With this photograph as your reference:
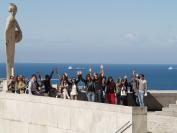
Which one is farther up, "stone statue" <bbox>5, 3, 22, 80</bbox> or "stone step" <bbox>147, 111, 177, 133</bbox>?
"stone statue" <bbox>5, 3, 22, 80</bbox>

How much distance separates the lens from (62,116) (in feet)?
79.5

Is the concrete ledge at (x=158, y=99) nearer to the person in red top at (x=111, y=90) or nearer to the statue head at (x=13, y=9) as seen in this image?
the person in red top at (x=111, y=90)

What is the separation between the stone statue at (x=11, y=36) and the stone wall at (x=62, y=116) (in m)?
2.19

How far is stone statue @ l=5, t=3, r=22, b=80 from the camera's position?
2948cm

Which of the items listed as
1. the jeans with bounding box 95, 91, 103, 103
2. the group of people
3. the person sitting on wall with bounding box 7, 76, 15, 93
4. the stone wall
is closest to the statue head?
the person sitting on wall with bounding box 7, 76, 15, 93

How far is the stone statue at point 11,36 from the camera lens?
2948 cm

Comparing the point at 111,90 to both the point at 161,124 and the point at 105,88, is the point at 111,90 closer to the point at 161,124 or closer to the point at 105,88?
the point at 105,88

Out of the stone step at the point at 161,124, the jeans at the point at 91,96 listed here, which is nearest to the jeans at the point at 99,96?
the jeans at the point at 91,96

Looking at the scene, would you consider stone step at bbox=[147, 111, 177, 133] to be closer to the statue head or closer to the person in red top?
the person in red top

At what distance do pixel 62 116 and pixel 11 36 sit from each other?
682cm

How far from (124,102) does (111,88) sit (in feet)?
2.71

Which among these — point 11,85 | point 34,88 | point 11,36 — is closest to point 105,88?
point 34,88

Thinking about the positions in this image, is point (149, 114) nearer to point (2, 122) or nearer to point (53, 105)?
point (53, 105)

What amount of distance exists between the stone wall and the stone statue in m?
2.19
